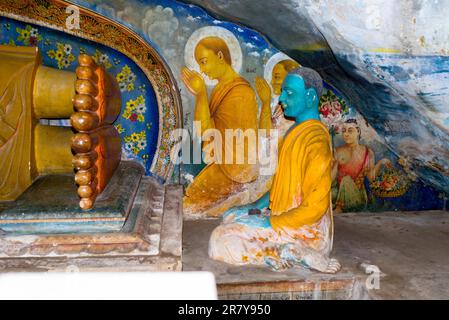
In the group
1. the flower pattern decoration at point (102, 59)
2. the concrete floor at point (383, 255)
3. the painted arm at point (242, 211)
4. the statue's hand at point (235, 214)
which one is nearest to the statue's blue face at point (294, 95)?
the painted arm at point (242, 211)

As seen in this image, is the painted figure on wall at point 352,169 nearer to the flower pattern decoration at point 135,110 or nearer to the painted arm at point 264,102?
the painted arm at point 264,102

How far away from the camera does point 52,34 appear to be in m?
3.77

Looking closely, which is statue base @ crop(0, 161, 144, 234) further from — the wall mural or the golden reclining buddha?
the wall mural

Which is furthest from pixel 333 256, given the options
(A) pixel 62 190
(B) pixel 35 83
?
(B) pixel 35 83

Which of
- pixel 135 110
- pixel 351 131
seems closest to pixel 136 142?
pixel 135 110

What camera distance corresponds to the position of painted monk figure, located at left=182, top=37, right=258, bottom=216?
4.01 metres

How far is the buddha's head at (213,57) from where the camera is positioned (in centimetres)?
398

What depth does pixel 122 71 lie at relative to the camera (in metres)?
3.93

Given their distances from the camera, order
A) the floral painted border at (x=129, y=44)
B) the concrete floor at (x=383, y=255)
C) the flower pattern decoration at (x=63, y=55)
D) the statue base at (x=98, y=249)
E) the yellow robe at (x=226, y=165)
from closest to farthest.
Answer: the statue base at (x=98, y=249) < the concrete floor at (x=383, y=255) < the floral painted border at (x=129, y=44) < the flower pattern decoration at (x=63, y=55) < the yellow robe at (x=226, y=165)

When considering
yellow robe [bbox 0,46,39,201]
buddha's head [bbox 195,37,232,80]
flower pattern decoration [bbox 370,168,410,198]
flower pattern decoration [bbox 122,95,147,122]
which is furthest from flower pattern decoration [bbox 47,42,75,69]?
flower pattern decoration [bbox 370,168,410,198]

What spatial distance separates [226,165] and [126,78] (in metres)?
1.22

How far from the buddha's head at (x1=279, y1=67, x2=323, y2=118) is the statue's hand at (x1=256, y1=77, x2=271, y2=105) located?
130cm

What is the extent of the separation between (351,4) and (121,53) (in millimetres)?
2095

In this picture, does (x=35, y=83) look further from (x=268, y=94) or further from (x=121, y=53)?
(x=268, y=94)
